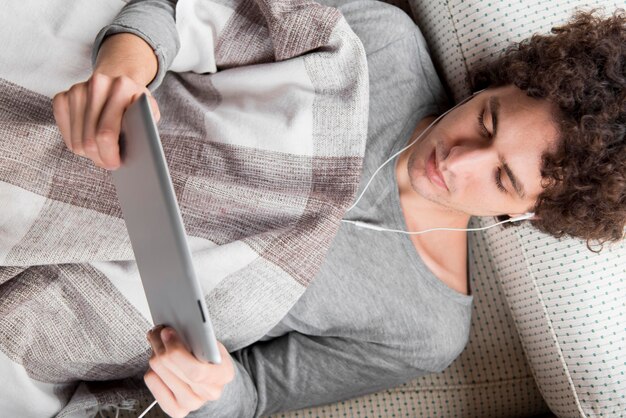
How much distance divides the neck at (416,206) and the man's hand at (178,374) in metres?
0.52

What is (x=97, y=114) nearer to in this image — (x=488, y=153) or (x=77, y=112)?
(x=77, y=112)

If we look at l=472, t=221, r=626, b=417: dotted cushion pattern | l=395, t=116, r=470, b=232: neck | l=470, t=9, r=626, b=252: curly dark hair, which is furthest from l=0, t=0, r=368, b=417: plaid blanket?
l=472, t=221, r=626, b=417: dotted cushion pattern

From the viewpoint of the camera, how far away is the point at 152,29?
91cm

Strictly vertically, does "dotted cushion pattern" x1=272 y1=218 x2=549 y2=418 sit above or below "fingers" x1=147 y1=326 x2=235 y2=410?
below

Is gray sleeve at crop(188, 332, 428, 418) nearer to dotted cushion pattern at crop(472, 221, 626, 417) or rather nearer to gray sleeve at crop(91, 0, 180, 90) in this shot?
dotted cushion pattern at crop(472, 221, 626, 417)

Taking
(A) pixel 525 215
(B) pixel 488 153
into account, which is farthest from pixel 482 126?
(A) pixel 525 215

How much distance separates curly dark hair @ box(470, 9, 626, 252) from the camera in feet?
3.40

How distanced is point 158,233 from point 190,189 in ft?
1.29

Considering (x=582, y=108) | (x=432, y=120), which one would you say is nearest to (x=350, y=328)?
(x=432, y=120)

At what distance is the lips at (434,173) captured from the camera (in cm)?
110

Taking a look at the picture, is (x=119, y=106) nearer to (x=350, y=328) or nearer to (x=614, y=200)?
(x=350, y=328)

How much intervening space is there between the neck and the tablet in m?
0.64

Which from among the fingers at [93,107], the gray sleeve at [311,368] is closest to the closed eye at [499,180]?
the gray sleeve at [311,368]

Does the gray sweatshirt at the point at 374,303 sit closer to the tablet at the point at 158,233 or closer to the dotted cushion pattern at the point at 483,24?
the dotted cushion pattern at the point at 483,24
